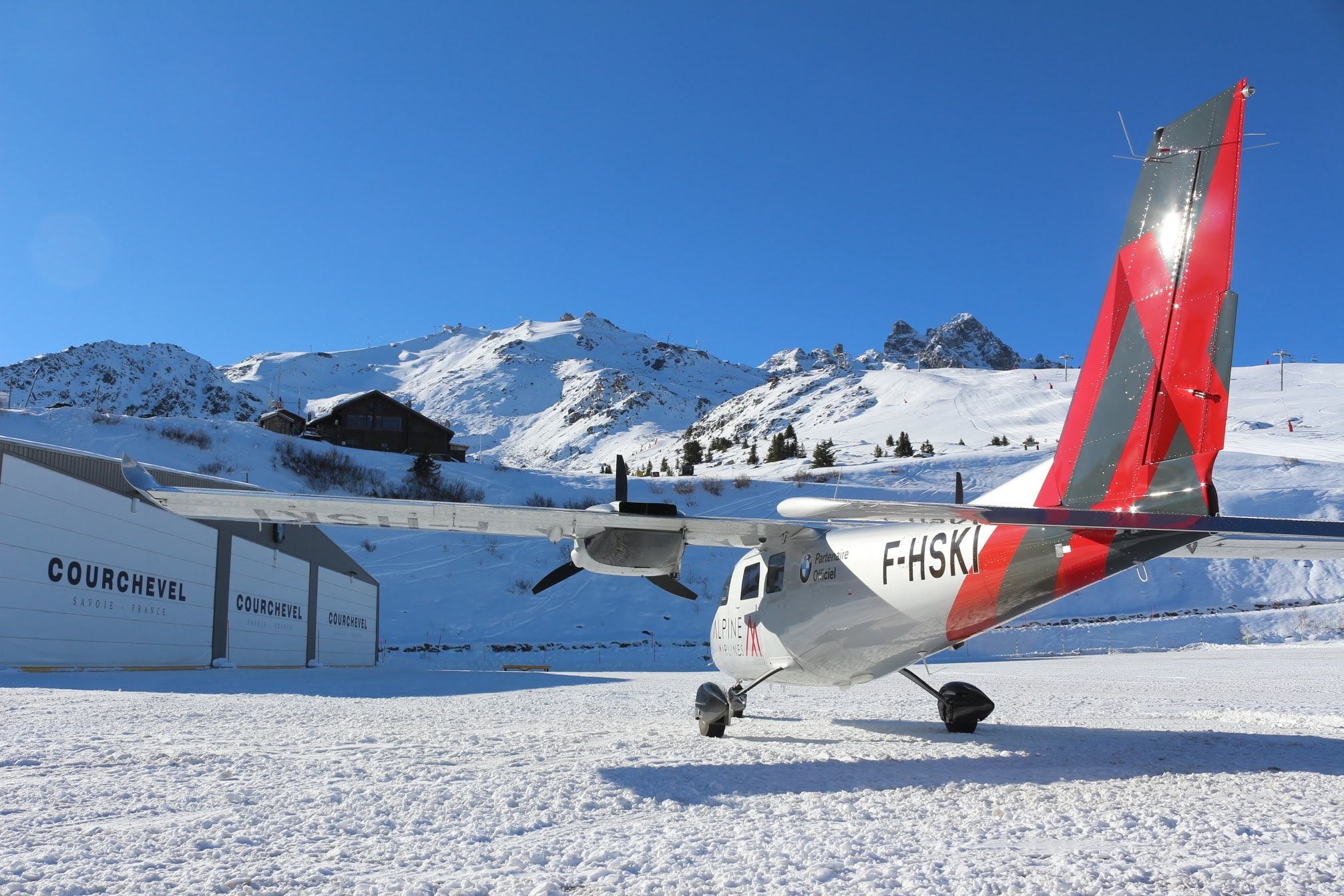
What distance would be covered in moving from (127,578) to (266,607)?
7745mm

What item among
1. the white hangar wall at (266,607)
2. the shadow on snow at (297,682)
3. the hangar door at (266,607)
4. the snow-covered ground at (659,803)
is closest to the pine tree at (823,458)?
the white hangar wall at (266,607)

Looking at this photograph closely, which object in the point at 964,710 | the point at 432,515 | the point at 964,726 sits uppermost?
the point at 432,515

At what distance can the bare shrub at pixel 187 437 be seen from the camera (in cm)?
6550

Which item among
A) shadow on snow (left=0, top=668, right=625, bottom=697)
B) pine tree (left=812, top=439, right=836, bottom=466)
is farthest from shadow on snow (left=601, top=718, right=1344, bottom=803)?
pine tree (left=812, top=439, right=836, bottom=466)

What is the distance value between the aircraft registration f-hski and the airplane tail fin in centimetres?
2

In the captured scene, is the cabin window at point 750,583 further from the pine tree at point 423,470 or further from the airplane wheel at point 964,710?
the pine tree at point 423,470

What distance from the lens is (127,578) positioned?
25.0 m

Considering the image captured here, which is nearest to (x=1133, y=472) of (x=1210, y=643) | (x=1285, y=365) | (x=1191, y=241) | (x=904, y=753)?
(x=1191, y=241)

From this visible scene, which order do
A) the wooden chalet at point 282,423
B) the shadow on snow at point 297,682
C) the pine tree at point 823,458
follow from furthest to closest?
the wooden chalet at point 282,423 → the pine tree at point 823,458 → the shadow on snow at point 297,682

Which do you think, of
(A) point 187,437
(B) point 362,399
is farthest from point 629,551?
(B) point 362,399

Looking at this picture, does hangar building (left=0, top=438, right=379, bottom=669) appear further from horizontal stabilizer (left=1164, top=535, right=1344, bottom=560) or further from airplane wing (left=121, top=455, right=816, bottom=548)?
horizontal stabilizer (left=1164, top=535, right=1344, bottom=560)

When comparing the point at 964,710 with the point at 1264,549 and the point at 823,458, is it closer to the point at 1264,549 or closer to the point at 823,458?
the point at 1264,549

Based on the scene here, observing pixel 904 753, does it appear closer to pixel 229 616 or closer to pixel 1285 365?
pixel 229 616

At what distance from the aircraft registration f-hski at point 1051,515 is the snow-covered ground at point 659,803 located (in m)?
1.42
